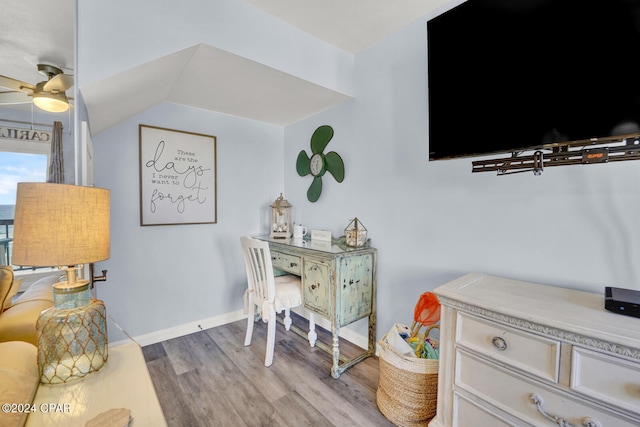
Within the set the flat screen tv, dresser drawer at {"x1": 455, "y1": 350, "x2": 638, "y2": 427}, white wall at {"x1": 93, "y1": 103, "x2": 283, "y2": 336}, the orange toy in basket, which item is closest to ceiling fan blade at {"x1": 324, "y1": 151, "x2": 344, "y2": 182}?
white wall at {"x1": 93, "y1": 103, "x2": 283, "y2": 336}

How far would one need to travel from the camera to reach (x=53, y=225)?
86cm

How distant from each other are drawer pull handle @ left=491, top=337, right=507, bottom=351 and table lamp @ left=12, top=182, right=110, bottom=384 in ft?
4.99

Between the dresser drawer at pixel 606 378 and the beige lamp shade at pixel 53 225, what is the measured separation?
172cm

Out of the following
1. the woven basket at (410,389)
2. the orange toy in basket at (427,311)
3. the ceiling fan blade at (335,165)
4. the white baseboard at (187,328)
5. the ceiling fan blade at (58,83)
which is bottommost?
the white baseboard at (187,328)

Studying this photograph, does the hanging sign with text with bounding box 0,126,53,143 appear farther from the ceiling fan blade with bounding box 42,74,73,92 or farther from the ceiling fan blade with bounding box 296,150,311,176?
the ceiling fan blade with bounding box 296,150,311,176

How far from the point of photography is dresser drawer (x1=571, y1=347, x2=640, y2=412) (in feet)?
2.73

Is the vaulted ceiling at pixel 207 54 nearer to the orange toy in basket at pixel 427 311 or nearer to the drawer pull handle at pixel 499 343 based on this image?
the orange toy in basket at pixel 427 311

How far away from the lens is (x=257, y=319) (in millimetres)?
2805

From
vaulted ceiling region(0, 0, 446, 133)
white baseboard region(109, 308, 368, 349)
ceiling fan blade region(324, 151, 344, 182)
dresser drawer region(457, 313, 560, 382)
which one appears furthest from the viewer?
ceiling fan blade region(324, 151, 344, 182)

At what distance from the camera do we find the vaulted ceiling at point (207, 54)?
1.10 meters

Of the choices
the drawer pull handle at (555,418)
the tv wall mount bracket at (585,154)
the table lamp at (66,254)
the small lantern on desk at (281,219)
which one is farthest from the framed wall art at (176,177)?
the drawer pull handle at (555,418)

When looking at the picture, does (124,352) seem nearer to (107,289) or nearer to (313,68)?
(107,289)

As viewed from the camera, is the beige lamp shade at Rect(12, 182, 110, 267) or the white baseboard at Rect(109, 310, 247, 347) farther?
the white baseboard at Rect(109, 310, 247, 347)

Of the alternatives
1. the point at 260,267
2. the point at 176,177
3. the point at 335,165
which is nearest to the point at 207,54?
the point at 176,177
